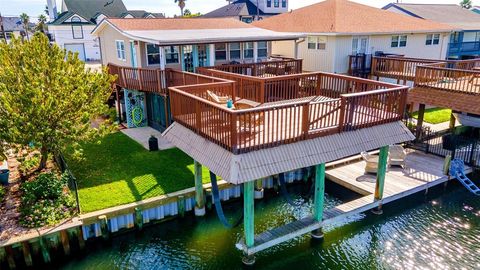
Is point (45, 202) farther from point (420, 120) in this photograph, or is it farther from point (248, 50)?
point (420, 120)

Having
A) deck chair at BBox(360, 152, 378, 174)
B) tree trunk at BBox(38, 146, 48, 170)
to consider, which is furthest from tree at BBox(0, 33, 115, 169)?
deck chair at BBox(360, 152, 378, 174)

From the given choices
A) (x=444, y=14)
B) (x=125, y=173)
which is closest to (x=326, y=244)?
(x=125, y=173)

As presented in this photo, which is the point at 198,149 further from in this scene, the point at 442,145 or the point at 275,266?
the point at 442,145

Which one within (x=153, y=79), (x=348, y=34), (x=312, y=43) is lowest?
(x=153, y=79)

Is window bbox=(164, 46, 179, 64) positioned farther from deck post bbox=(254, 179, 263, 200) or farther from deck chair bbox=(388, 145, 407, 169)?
deck chair bbox=(388, 145, 407, 169)

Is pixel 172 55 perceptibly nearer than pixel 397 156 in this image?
No

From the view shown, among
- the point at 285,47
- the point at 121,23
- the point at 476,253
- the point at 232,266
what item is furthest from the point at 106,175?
the point at 285,47

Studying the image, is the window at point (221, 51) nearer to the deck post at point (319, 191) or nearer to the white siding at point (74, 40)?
the deck post at point (319, 191)
